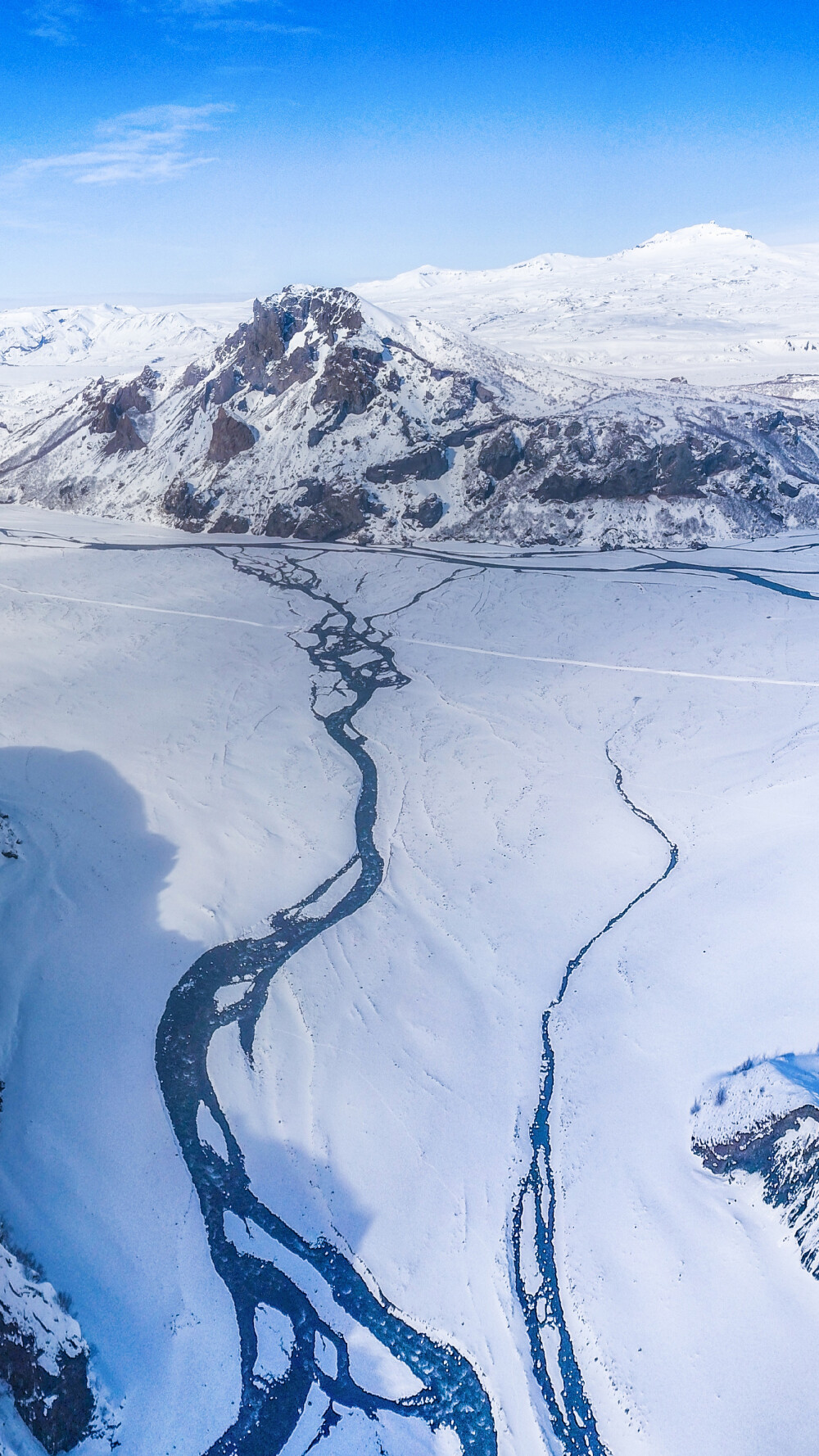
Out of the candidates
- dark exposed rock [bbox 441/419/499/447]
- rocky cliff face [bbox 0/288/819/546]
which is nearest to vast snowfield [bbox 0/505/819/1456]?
rocky cliff face [bbox 0/288/819/546]

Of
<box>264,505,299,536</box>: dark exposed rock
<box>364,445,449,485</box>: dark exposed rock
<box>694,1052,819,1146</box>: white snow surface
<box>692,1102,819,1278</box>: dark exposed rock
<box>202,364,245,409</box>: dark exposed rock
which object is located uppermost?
<box>202,364,245,409</box>: dark exposed rock

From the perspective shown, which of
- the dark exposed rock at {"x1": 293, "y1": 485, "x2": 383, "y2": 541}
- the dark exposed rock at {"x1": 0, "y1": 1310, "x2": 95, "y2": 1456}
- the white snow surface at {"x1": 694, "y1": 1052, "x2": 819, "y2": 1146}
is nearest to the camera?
the dark exposed rock at {"x1": 0, "y1": 1310, "x2": 95, "y2": 1456}

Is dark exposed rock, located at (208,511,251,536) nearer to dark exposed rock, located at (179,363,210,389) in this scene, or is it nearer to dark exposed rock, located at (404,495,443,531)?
dark exposed rock, located at (404,495,443,531)

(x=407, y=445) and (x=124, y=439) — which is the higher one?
(x=124, y=439)

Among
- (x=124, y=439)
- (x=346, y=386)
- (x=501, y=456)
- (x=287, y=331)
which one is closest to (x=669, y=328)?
(x=287, y=331)

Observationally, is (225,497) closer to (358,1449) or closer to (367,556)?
(367,556)

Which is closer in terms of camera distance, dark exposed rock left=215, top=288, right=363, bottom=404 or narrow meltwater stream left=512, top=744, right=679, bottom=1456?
narrow meltwater stream left=512, top=744, right=679, bottom=1456

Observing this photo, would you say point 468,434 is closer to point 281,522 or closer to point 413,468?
point 413,468
